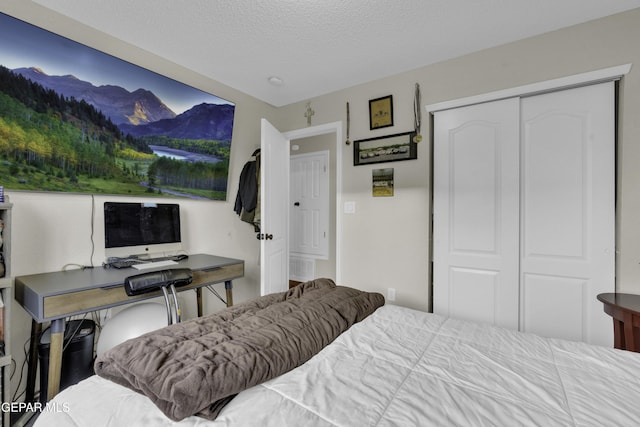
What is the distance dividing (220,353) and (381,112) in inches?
95.9

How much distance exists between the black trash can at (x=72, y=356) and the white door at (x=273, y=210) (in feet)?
4.16

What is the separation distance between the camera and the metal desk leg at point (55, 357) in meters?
1.42

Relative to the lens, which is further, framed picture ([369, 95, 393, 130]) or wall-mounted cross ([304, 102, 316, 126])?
wall-mounted cross ([304, 102, 316, 126])

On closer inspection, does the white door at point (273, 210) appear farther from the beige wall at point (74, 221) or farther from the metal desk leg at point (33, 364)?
the metal desk leg at point (33, 364)

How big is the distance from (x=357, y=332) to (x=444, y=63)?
231cm

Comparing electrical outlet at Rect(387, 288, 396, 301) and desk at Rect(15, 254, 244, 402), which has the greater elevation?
desk at Rect(15, 254, 244, 402)

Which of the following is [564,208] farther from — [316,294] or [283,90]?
[283,90]

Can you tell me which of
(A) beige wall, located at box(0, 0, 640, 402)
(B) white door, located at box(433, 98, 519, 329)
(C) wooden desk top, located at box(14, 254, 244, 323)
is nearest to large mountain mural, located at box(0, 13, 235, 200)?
(A) beige wall, located at box(0, 0, 640, 402)

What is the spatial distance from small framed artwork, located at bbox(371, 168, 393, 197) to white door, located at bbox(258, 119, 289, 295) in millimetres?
952

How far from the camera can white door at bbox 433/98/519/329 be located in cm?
212

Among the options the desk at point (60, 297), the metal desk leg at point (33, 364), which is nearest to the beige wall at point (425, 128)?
the desk at point (60, 297)

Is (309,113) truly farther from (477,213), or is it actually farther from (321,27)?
(477,213)

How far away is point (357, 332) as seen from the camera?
3.94 feet

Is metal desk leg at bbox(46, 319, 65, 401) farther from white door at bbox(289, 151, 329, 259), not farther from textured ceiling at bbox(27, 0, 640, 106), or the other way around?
white door at bbox(289, 151, 329, 259)
